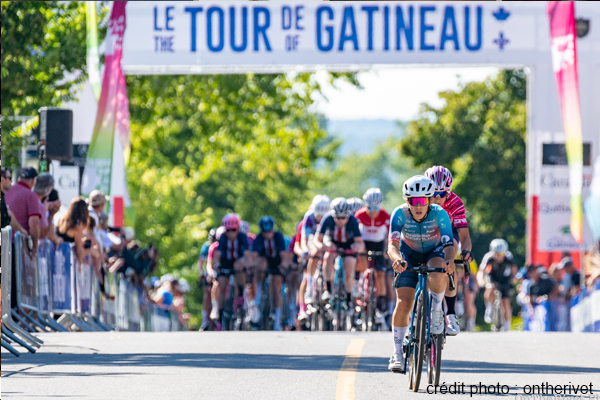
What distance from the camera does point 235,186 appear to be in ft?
162

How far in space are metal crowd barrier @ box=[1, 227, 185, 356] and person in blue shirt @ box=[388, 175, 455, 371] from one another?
3936 millimetres

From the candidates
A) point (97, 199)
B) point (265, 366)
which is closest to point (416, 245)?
point (265, 366)

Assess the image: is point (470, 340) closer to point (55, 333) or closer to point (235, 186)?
point (55, 333)

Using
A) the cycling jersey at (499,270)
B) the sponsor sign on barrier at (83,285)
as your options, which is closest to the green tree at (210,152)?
the cycling jersey at (499,270)

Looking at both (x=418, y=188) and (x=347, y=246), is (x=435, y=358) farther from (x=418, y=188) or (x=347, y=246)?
(x=347, y=246)

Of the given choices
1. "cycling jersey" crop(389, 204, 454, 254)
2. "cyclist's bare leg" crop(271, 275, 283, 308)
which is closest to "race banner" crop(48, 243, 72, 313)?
"cyclist's bare leg" crop(271, 275, 283, 308)

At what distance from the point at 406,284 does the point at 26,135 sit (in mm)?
12014

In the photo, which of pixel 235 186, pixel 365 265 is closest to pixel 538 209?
pixel 365 265

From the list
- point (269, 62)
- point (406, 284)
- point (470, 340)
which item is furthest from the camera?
point (269, 62)

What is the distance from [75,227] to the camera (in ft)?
57.2

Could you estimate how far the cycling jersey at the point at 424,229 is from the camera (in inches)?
412

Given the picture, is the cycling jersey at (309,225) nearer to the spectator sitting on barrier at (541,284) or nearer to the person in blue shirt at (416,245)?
the spectator sitting on barrier at (541,284)

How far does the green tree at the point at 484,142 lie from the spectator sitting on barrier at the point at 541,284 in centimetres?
2412

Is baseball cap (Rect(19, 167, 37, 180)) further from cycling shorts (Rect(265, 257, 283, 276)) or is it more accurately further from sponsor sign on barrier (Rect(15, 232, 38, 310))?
cycling shorts (Rect(265, 257, 283, 276))
